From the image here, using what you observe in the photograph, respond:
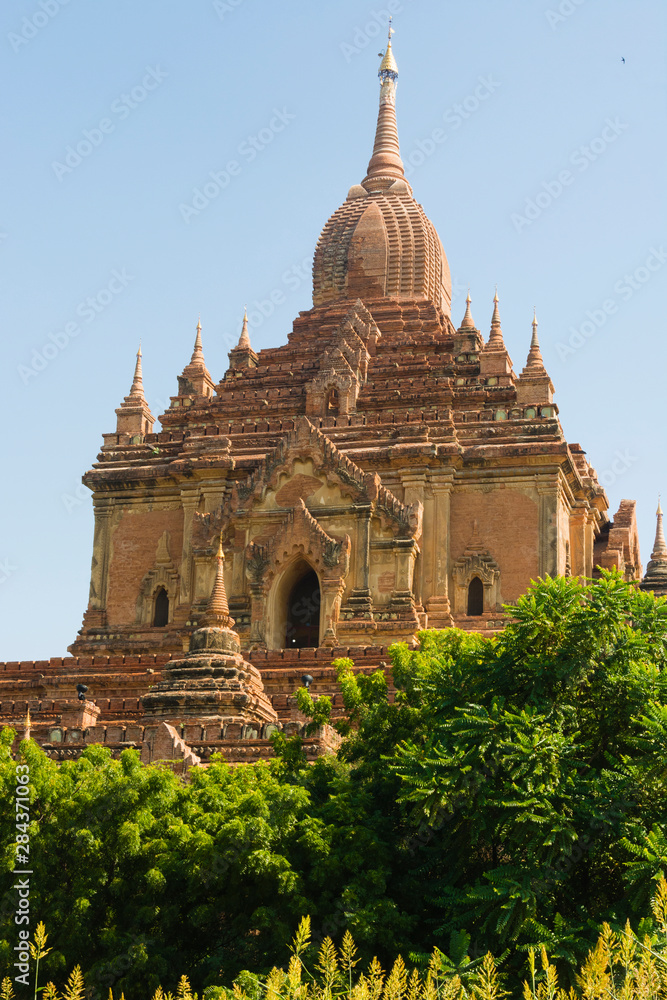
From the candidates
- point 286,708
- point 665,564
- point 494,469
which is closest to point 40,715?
point 286,708

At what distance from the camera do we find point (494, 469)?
1791 inches

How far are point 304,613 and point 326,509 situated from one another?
307cm

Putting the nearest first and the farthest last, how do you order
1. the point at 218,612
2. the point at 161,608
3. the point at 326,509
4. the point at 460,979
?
the point at 460,979, the point at 218,612, the point at 326,509, the point at 161,608

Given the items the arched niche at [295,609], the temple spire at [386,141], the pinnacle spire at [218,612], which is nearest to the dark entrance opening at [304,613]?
the arched niche at [295,609]

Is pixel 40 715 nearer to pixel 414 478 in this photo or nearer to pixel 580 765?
pixel 414 478

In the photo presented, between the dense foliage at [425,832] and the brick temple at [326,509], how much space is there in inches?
413

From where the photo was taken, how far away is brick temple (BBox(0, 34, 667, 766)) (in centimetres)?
4269

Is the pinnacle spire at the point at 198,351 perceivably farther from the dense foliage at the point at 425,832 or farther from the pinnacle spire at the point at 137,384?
the dense foliage at the point at 425,832

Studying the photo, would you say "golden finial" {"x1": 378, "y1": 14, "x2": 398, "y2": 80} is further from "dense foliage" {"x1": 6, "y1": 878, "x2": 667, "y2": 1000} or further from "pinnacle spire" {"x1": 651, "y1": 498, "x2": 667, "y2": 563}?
"dense foliage" {"x1": 6, "y1": 878, "x2": 667, "y2": 1000}

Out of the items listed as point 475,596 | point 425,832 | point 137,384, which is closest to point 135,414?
point 137,384

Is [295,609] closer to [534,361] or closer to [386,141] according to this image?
[534,361]

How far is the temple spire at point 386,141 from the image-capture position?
193 feet

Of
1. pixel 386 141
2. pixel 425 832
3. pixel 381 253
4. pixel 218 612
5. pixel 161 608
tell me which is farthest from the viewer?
pixel 386 141

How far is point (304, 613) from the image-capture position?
4578 cm
